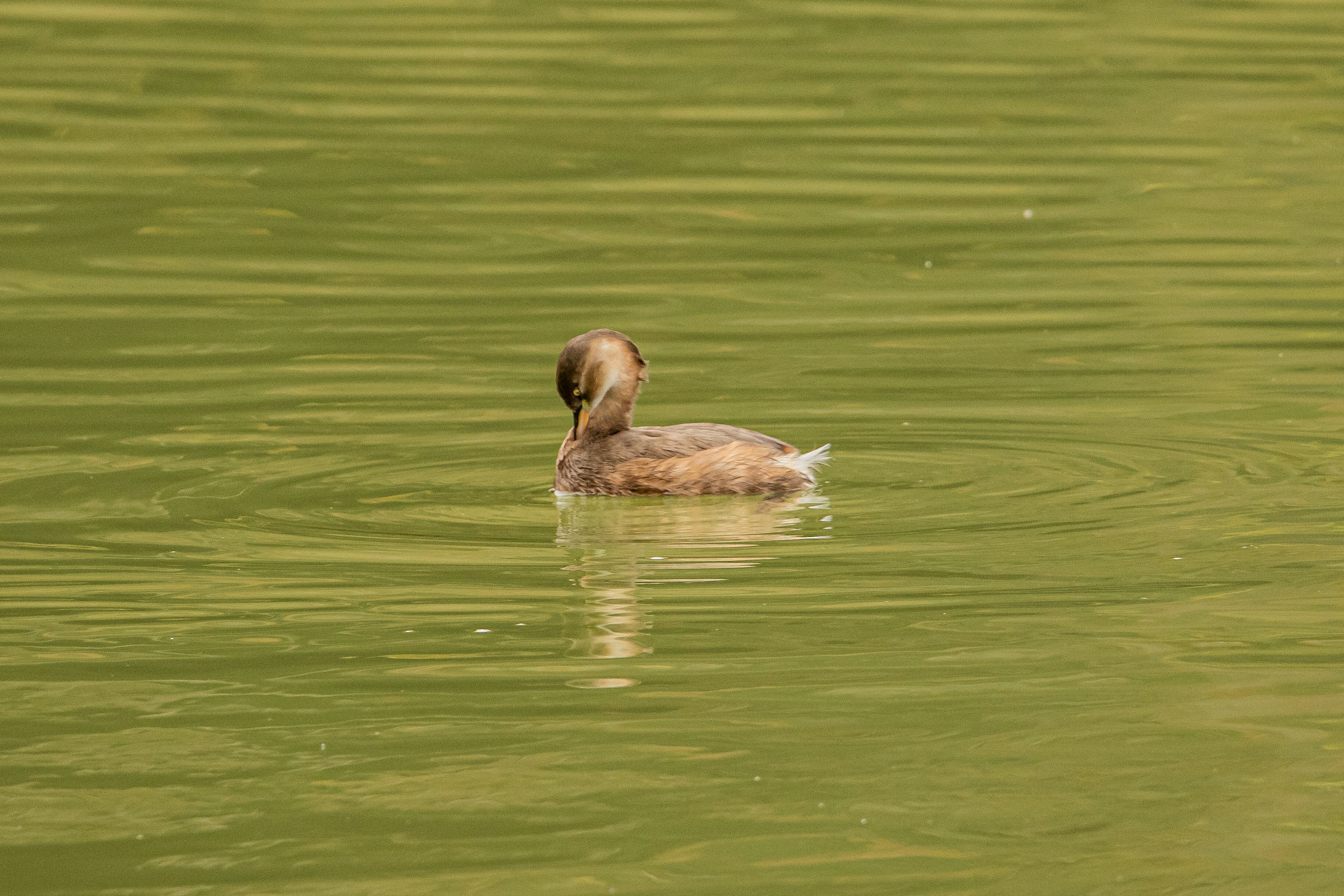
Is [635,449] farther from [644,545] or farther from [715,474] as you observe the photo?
[644,545]

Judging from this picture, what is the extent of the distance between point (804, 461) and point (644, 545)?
88 centimetres

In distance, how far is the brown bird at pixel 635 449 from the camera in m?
8.46

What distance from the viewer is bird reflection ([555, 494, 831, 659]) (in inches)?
264

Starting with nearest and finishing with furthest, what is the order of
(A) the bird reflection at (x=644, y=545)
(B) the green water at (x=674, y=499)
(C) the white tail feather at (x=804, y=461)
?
1. (B) the green water at (x=674, y=499)
2. (A) the bird reflection at (x=644, y=545)
3. (C) the white tail feather at (x=804, y=461)

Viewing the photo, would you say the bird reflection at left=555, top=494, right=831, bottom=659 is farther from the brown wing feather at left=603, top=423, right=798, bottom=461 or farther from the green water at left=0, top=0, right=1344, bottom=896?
the brown wing feather at left=603, top=423, right=798, bottom=461

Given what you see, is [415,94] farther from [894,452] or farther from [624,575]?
[624,575]

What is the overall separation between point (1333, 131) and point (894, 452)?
8.11m

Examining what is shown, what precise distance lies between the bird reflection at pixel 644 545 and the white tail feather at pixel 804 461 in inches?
4.1

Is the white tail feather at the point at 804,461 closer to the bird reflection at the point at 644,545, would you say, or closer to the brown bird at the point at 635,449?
the brown bird at the point at 635,449

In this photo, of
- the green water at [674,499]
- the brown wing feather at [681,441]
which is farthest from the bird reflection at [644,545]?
the brown wing feather at [681,441]

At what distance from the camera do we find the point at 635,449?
865 centimetres

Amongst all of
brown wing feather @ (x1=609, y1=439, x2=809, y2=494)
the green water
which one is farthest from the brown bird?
the green water

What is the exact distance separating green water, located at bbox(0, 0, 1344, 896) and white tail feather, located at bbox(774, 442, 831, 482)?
6.1 inches

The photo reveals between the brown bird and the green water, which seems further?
the brown bird
